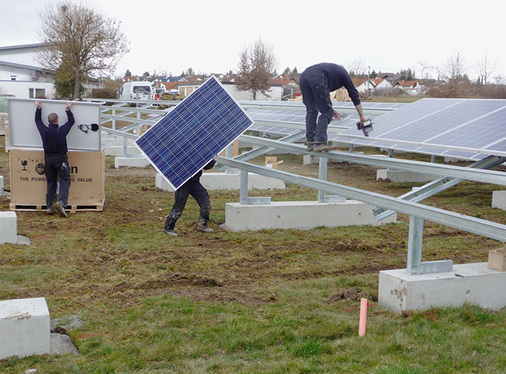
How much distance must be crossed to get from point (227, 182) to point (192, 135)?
536cm

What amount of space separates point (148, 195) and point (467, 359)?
1000cm

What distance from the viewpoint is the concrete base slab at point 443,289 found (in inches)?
239

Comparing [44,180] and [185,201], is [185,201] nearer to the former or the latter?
[185,201]

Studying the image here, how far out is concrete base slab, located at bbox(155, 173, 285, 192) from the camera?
1452 centimetres

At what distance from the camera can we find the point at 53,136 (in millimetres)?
10836

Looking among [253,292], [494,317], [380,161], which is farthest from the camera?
[380,161]

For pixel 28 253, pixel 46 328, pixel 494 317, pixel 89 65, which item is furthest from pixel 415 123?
pixel 89 65

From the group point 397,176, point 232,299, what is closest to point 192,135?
point 232,299

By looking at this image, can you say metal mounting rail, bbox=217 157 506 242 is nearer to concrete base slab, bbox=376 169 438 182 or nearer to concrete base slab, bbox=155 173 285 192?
Result: concrete base slab, bbox=155 173 285 192

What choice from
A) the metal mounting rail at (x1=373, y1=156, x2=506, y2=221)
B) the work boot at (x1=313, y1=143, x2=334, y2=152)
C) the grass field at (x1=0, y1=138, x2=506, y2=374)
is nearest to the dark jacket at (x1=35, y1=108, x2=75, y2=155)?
the grass field at (x1=0, y1=138, x2=506, y2=374)

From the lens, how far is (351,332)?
5.45 m

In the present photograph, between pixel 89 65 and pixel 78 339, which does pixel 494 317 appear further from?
pixel 89 65

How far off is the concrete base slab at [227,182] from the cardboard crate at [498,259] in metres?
8.71

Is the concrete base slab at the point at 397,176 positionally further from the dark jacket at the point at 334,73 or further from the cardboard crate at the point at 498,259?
the cardboard crate at the point at 498,259
